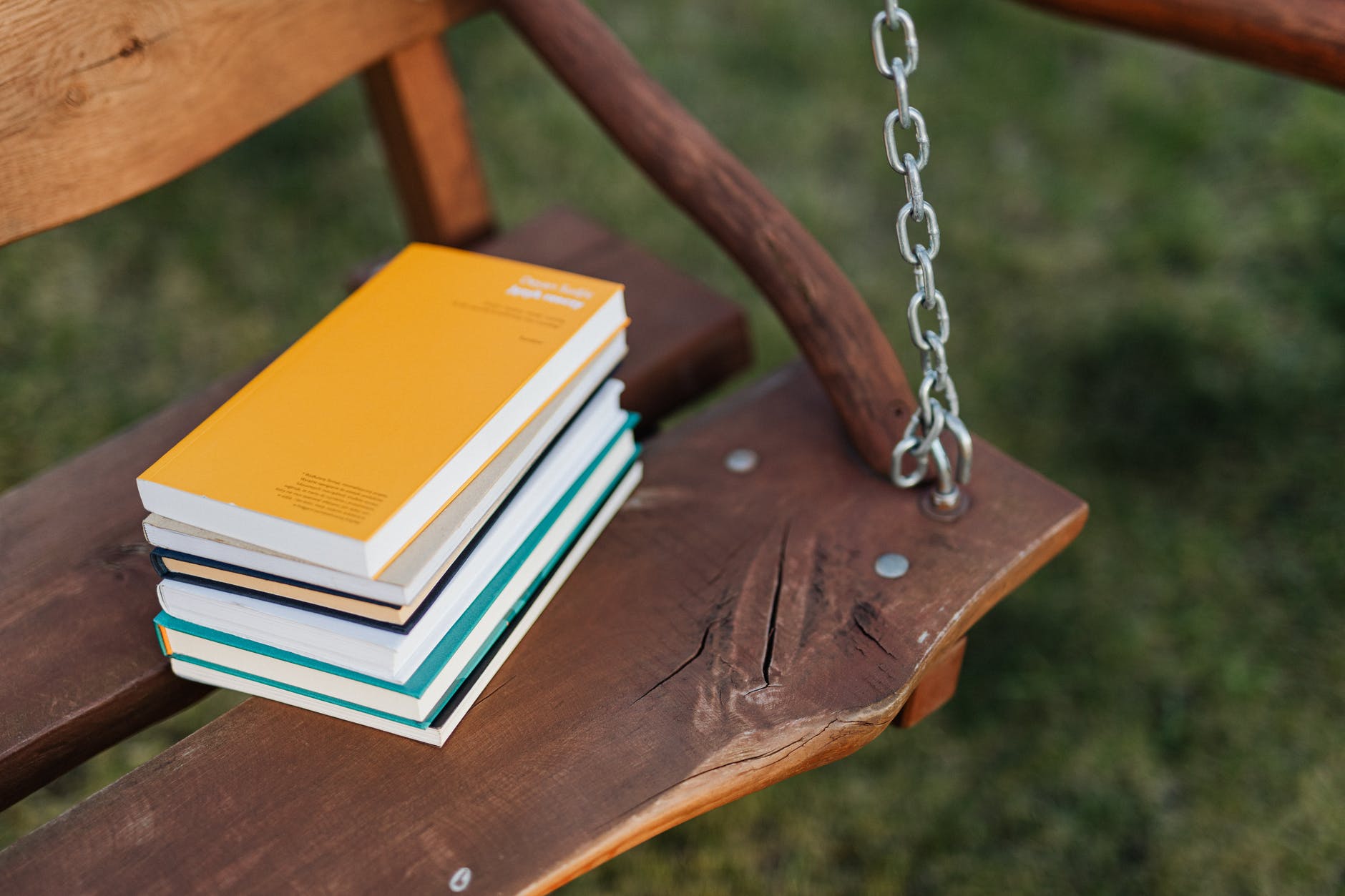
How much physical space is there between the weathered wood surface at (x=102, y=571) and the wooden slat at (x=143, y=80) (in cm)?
27

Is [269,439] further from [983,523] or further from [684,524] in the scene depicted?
[983,523]

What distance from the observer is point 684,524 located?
1204 millimetres

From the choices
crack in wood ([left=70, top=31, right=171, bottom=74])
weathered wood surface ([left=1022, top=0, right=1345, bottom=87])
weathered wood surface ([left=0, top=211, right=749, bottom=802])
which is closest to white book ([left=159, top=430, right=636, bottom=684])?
weathered wood surface ([left=0, top=211, right=749, bottom=802])

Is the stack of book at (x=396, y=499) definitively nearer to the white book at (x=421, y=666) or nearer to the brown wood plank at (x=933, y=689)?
the white book at (x=421, y=666)

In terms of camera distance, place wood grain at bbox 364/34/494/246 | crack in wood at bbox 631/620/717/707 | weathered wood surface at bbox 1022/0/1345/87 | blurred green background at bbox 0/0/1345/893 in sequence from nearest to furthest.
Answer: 1. crack in wood at bbox 631/620/717/707
2. weathered wood surface at bbox 1022/0/1345/87
3. wood grain at bbox 364/34/494/246
4. blurred green background at bbox 0/0/1345/893

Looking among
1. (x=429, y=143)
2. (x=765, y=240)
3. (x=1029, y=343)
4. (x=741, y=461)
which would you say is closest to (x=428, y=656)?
(x=741, y=461)

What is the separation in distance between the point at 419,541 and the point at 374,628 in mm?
81

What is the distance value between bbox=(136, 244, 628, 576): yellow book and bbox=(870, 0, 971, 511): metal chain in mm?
289

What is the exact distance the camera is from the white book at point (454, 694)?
1.00 m

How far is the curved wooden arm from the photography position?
1.21m

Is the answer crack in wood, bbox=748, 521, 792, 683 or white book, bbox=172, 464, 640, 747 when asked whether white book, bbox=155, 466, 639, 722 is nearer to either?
white book, bbox=172, 464, 640, 747

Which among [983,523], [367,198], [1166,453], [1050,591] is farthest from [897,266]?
[983,523]

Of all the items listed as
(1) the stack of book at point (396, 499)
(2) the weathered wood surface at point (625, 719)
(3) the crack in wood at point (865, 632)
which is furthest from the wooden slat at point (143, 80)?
(3) the crack in wood at point (865, 632)

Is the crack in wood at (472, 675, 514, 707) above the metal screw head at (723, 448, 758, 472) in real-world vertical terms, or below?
below
